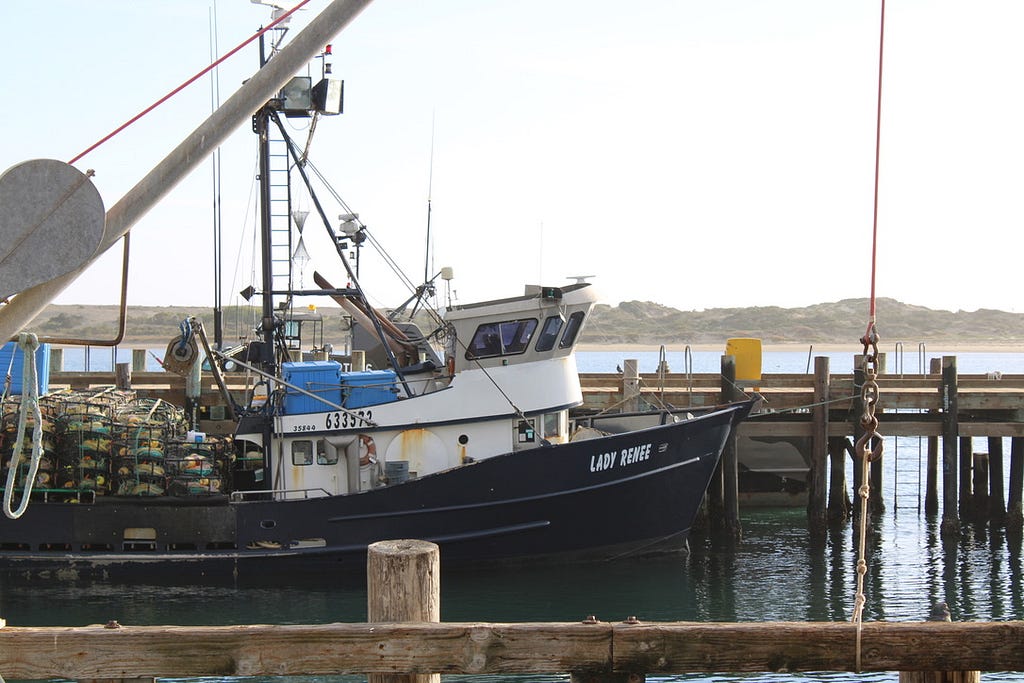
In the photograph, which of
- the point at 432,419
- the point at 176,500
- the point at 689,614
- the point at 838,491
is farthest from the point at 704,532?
the point at 176,500

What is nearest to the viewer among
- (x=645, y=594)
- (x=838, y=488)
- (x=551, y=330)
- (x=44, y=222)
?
(x=44, y=222)

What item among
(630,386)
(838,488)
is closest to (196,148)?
(630,386)

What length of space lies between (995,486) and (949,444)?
6.07 feet

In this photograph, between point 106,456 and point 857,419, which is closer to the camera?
point 106,456

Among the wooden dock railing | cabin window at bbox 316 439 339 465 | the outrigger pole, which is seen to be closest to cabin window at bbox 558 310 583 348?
cabin window at bbox 316 439 339 465

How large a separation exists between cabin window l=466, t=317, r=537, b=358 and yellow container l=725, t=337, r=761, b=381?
5403 mm

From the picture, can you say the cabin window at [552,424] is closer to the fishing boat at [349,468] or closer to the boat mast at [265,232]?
the fishing boat at [349,468]

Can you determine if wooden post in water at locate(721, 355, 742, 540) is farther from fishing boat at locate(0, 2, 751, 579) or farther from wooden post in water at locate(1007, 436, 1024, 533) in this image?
wooden post in water at locate(1007, 436, 1024, 533)

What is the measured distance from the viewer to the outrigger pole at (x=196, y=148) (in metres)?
4.01

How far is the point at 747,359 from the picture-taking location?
18672 mm

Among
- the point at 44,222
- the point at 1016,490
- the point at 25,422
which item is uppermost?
the point at 44,222

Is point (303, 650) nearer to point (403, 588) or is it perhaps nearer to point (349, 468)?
point (403, 588)

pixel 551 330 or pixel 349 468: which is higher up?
pixel 551 330

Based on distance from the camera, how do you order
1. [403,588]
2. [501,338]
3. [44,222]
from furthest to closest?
[501,338] → [403,588] → [44,222]
